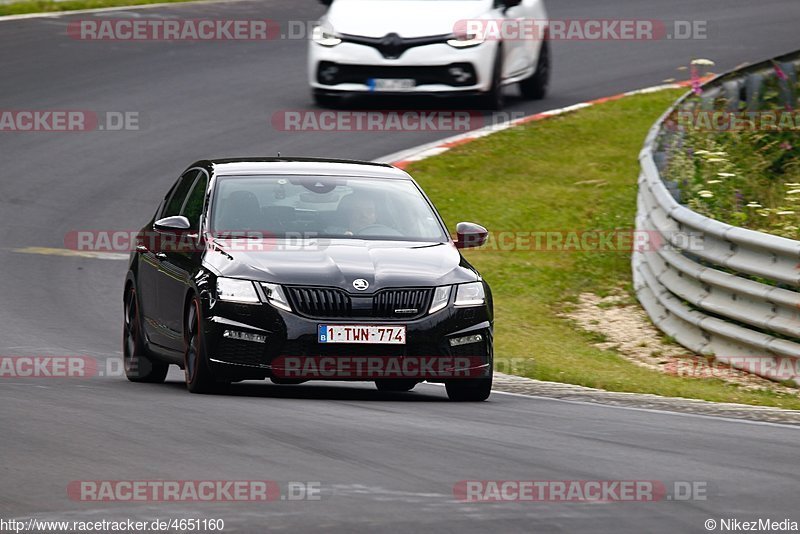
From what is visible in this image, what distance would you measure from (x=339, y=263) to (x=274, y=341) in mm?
659

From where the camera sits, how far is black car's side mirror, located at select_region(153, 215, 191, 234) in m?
10.9

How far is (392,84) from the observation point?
826 inches

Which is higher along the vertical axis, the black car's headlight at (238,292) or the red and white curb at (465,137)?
the black car's headlight at (238,292)

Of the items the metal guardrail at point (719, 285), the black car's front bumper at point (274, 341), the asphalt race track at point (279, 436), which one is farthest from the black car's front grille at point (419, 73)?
the black car's front bumper at point (274, 341)

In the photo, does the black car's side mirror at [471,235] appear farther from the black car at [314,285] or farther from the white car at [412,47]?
the white car at [412,47]

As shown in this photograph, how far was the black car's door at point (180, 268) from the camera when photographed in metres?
10.8

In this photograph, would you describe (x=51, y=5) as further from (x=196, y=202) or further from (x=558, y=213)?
(x=196, y=202)

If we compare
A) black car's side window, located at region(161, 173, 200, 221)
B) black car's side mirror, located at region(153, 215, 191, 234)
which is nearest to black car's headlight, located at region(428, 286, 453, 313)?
black car's side mirror, located at region(153, 215, 191, 234)

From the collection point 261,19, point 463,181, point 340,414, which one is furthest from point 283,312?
point 261,19

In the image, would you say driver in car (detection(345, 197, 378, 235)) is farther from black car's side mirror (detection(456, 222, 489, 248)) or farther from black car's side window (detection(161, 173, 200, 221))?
black car's side window (detection(161, 173, 200, 221))

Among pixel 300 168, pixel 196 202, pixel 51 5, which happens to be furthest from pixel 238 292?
pixel 51 5

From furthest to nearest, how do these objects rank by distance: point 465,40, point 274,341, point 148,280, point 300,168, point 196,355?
point 465,40 < point 148,280 < point 300,168 < point 196,355 < point 274,341

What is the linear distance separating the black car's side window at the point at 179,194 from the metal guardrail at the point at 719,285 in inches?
160

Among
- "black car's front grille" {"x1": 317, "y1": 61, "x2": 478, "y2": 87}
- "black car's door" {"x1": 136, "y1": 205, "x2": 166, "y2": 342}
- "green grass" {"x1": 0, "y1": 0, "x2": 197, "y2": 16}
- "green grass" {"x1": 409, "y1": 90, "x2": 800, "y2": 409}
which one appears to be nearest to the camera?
"black car's door" {"x1": 136, "y1": 205, "x2": 166, "y2": 342}
